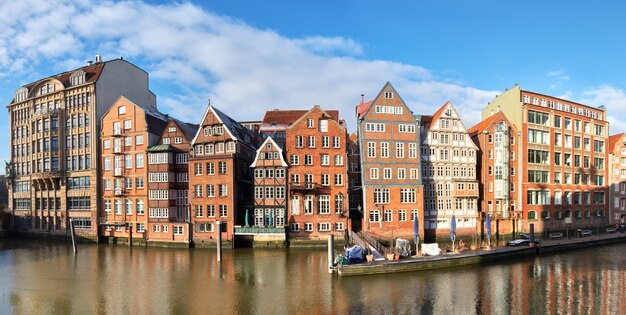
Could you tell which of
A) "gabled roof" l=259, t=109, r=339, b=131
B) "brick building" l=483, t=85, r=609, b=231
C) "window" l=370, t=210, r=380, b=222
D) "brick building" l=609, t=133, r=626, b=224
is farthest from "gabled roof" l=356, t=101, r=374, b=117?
"brick building" l=609, t=133, r=626, b=224

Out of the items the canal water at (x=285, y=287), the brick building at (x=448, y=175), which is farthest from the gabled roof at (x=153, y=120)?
the brick building at (x=448, y=175)

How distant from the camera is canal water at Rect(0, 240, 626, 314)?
26703 mm

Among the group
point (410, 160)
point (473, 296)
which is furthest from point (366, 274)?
point (410, 160)

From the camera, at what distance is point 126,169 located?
191ft

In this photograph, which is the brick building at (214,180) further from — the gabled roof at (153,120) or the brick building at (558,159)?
the brick building at (558,159)

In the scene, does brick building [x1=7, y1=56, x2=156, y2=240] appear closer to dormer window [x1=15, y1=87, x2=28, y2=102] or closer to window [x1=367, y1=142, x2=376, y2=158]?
dormer window [x1=15, y1=87, x2=28, y2=102]

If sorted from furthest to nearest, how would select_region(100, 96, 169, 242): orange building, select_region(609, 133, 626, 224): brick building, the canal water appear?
select_region(609, 133, 626, 224): brick building
select_region(100, 96, 169, 242): orange building
the canal water

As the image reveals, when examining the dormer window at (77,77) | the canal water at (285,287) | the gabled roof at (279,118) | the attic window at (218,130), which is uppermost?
the dormer window at (77,77)

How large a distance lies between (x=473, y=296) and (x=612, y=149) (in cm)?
6468

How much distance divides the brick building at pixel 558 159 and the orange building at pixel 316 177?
1263 inches

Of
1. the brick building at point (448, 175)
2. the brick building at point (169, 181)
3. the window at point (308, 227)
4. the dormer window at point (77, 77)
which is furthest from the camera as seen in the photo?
the dormer window at point (77, 77)

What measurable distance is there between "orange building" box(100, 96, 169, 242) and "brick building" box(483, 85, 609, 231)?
60059 millimetres

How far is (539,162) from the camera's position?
62.8m

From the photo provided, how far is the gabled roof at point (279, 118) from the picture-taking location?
213ft
